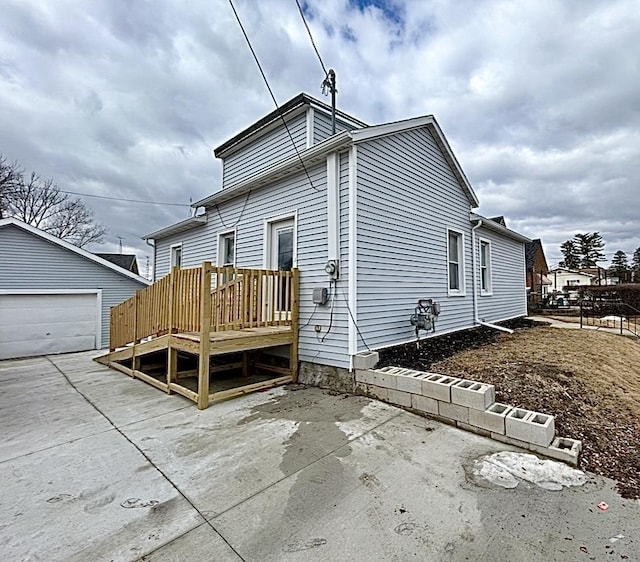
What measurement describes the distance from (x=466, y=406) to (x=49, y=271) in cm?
1333

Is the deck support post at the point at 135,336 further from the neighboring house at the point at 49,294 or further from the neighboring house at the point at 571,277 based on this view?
the neighboring house at the point at 571,277

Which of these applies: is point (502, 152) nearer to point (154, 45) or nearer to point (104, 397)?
point (154, 45)

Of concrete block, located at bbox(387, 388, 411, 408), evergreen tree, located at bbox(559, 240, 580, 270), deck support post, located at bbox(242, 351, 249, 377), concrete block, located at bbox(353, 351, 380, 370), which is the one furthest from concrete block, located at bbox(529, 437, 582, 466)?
evergreen tree, located at bbox(559, 240, 580, 270)

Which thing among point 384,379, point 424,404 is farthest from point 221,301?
point 424,404

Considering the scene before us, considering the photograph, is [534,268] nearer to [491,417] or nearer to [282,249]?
[282,249]

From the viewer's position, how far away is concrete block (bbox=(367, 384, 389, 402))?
4.47m

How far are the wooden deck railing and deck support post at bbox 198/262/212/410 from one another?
0.6 inches

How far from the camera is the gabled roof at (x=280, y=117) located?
750 cm

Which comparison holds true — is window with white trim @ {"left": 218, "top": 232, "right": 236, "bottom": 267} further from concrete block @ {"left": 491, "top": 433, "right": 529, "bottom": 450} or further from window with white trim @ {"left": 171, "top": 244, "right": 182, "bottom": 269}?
concrete block @ {"left": 491, "top": 433, "right": 529, "bottom": 450}

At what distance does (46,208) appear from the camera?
21047mm

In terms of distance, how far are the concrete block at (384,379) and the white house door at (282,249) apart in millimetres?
1944

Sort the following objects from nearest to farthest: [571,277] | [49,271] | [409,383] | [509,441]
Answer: [509,441] → [409,383] → [49,271] → [571,277]

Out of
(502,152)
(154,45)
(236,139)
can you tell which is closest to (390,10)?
(154,45)

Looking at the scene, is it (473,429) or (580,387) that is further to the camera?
(580,387)
